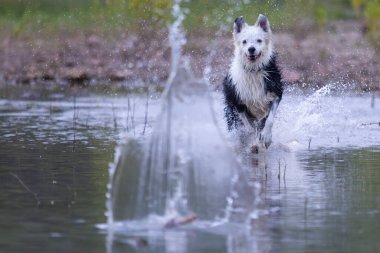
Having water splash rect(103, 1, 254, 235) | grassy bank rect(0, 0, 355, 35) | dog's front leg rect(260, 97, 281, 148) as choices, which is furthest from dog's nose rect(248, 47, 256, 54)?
grassy bank rect(0, 0, 355, 35)

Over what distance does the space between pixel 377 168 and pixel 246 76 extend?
2.80m

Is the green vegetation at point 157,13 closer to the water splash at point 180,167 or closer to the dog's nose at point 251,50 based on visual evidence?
the dog's nose at point 251,50

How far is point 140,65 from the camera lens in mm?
23375

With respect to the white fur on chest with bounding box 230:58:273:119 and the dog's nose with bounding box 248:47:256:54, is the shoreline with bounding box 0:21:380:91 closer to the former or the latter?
the white fur on chest with bounding box 230:58:273:119

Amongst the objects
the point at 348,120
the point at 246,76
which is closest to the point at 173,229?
the point at 246,76

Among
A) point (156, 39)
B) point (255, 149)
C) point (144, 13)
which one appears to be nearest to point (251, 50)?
point (255, 149)

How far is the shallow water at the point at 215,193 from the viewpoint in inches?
272

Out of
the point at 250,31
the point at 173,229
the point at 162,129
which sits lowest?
the point at 173,229

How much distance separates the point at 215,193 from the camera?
308 inches

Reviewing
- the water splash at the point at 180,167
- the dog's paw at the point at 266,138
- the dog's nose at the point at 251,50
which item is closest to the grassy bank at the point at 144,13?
the dog's nose at the point at 251,50

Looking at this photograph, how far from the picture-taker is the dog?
12.5m

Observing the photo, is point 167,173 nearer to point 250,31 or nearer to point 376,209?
point 376,209

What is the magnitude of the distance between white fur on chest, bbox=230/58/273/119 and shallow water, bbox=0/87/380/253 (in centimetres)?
44

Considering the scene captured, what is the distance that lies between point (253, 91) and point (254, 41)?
58 cm
